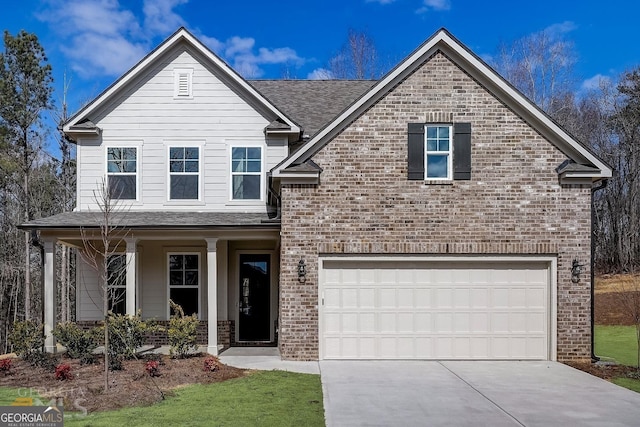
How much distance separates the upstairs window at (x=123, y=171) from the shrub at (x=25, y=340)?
13.5 feet

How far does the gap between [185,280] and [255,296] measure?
2005 mm

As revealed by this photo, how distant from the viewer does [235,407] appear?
296 inches

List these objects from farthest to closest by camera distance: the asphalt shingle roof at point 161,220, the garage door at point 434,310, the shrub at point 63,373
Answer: the asphalt shingle roof at point 161,220 → the garage door at point 434,310 → the shrub at point 63,373

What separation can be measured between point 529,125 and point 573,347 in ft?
16.4

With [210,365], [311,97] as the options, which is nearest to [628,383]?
[210,365]

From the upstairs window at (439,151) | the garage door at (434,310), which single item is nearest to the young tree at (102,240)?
the garage door at (434,310)

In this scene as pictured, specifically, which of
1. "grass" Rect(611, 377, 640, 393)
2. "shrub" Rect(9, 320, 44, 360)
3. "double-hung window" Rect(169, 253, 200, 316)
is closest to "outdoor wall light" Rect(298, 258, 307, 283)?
"double-hung window" Rect(169, 253, 200, 316)

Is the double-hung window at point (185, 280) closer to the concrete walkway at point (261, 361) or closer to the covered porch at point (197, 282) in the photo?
the covered porch at point (197, 282)

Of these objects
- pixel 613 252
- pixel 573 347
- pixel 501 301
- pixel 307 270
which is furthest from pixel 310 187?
pixel 613 252

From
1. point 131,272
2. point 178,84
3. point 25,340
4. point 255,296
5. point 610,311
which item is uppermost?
point 178,84

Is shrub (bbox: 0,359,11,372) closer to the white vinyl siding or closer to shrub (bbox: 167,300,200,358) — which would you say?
shrub (bbox: 167,300,200,358)

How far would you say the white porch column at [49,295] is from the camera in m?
12.3

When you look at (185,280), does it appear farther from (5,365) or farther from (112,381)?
(112,381)

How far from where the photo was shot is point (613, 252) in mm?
31875
